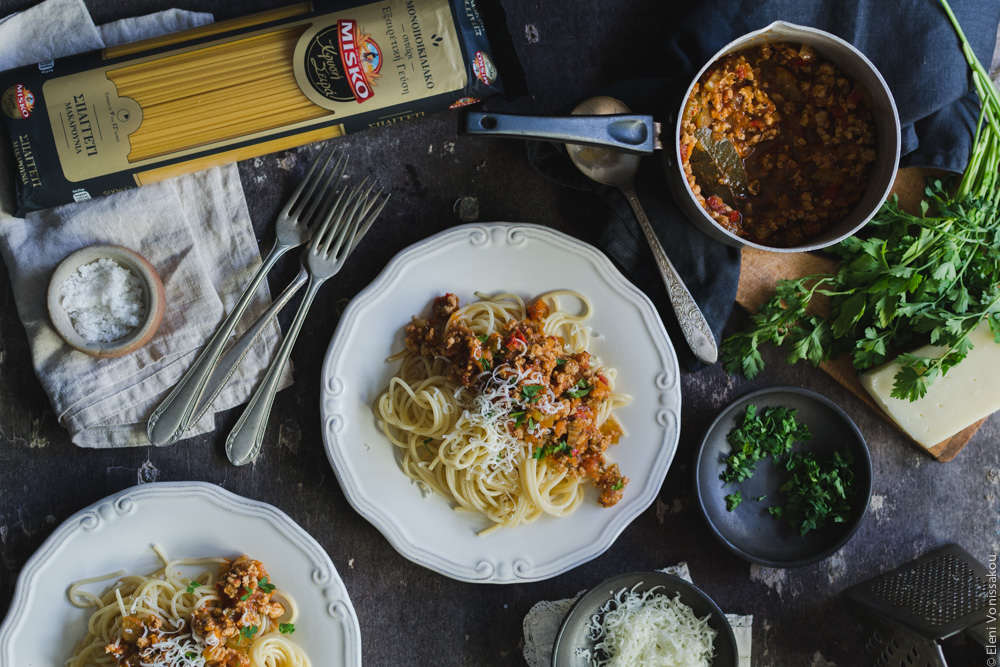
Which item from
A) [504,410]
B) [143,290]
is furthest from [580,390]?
[143,290]

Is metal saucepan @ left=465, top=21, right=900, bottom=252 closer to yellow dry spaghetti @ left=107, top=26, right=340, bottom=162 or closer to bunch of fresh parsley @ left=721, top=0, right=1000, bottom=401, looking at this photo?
bunch of fresh parsley @ left=721, top=0, right=1000, bottom=401

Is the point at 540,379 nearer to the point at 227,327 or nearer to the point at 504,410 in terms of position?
the point at 504,410

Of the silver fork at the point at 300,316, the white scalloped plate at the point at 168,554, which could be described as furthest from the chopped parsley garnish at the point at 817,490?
the silver fork at the point at 300,316

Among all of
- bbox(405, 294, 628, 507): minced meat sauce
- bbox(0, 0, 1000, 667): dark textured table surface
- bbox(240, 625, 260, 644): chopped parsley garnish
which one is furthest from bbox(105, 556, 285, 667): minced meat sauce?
bbox(405, 294, 628, 507): minced meat sauce

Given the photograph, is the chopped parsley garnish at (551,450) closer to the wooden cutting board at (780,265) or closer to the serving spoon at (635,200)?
the serving spoon at (635,200)

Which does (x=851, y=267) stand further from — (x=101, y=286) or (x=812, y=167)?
(x=101, y=286)

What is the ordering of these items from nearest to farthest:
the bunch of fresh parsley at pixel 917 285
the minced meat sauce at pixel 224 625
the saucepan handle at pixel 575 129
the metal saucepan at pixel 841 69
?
1. the saucepan handle at pixel 575 129
2. the metal saucepan at pixel 841 69
3. the minced meat sauce at pixel 224 625
4. the bunch of fresh parsley at pixel 917 285
